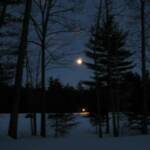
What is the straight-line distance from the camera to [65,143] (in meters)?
12.3

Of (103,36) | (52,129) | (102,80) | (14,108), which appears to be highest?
(103,36)

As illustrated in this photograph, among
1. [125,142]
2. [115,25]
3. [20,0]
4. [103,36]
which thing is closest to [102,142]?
[125,142]

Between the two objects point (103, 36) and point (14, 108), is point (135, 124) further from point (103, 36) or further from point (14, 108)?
point (14, 108)

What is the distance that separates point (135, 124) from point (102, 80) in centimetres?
561

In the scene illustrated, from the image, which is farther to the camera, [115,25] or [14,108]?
[115,25]

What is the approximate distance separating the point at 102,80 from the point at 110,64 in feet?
9.30

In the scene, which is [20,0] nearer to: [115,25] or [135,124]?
[115,25]

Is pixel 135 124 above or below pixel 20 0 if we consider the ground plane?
below

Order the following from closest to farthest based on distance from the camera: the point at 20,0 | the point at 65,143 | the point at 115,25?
1. the point at 65,143
2. the point at 20,0
3. the point at 115,25

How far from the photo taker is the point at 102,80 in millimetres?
34344

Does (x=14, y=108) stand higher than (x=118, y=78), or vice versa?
(x=118, y=78)

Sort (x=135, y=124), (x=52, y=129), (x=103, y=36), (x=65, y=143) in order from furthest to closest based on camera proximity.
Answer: (x=52, y=129), (x=135, y=124), (x=103, y=36), (x=65, y=143)

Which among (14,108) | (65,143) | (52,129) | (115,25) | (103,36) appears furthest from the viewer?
(52,129)

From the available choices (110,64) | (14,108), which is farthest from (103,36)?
(14,108)
